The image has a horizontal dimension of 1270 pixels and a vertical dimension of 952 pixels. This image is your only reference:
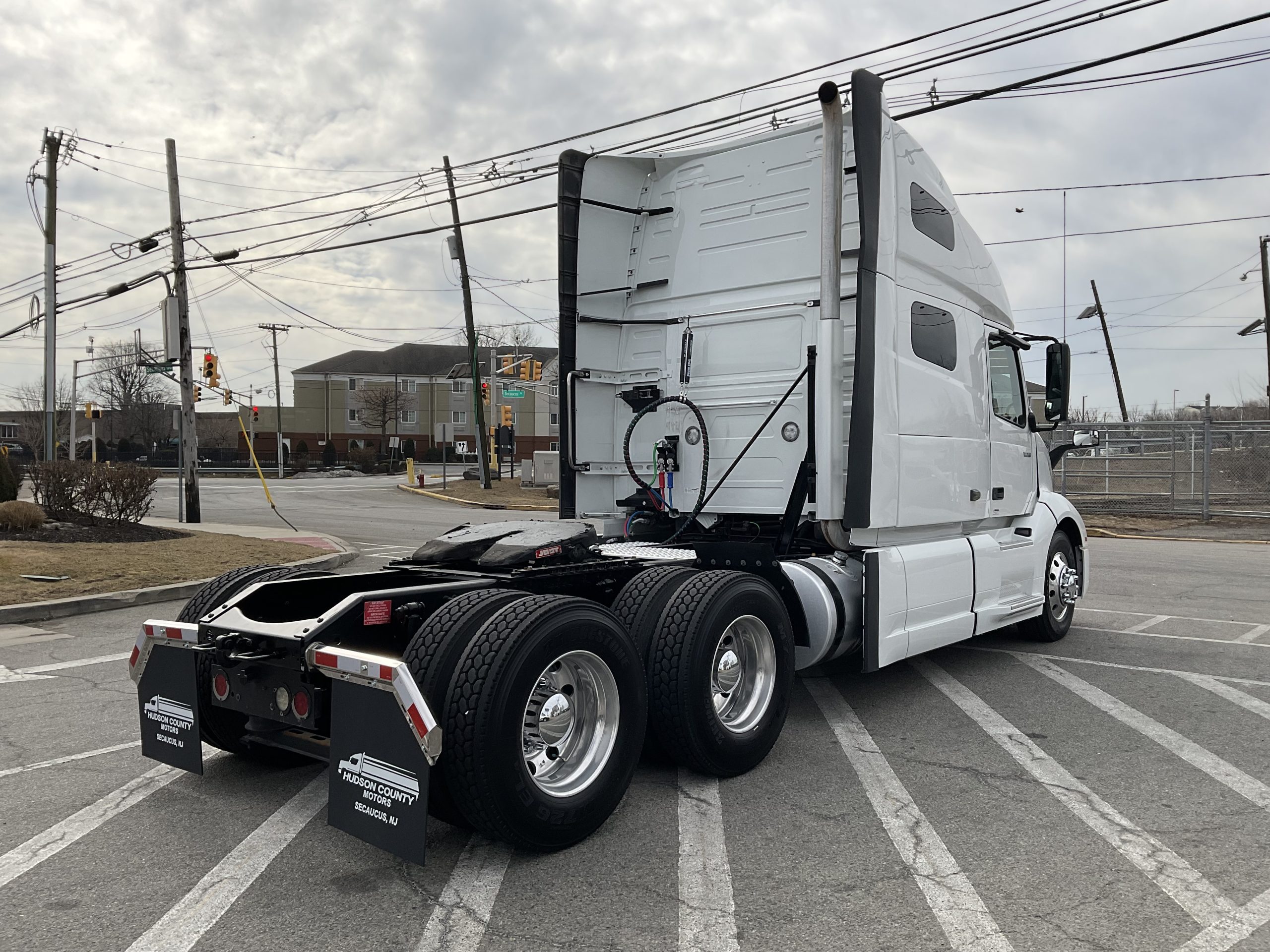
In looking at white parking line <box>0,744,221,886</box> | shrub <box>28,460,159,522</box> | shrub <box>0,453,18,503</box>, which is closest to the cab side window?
white parking line <box>0,744,221,886</box>

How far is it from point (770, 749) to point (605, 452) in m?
2.74

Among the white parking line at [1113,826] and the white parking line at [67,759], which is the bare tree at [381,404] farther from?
the white parking line at [1113,826]

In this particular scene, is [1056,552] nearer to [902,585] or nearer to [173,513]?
[902,585]

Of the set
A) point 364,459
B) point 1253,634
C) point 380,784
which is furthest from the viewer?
point 364,459

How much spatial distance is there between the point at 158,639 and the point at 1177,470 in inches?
903

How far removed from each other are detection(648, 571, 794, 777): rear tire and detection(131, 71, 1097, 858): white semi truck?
17mm

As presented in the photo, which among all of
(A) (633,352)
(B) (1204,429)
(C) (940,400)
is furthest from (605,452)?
(B) (1204,429)

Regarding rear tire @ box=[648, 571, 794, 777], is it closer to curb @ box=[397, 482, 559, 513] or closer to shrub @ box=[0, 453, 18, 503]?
shrub @ box=[0, 453, 18, 503]

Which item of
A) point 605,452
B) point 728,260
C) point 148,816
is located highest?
point 728,260

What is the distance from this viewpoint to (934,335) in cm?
603

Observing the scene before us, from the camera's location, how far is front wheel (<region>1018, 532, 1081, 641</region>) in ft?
24.8

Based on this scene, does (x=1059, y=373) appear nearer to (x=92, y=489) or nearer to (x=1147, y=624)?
(x=1147, y=624)

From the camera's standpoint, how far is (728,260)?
6.32 metres

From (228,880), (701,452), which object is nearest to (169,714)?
(228,880)
